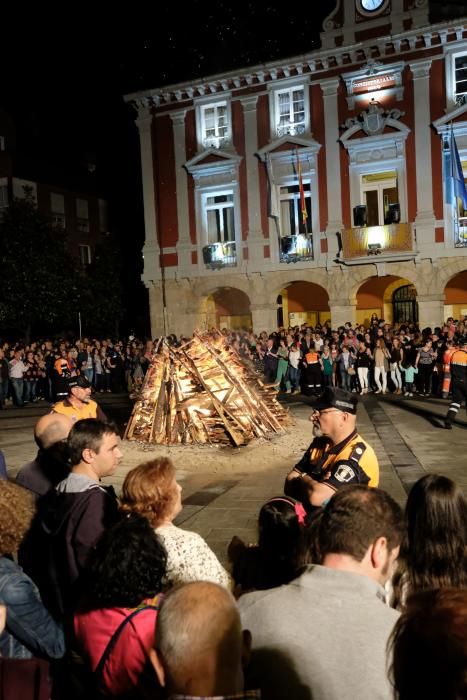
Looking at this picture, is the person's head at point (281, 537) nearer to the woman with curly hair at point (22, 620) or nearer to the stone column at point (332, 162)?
the woman with curly hair at point (22, 620)

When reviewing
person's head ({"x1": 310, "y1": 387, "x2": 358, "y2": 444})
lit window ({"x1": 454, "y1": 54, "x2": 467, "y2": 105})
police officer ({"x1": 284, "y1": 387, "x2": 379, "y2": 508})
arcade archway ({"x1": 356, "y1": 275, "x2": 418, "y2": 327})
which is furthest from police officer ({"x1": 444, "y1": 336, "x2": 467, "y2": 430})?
arcade archway ({"x1": 356, "y1": 275, "x2": 418, "y2": 327})

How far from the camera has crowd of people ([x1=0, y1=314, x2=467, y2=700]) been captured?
177cm

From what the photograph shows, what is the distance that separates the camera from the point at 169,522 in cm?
312

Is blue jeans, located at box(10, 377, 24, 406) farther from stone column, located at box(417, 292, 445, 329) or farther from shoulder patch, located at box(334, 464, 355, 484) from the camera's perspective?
shoulder patch, located at box(334, 464, 355, 484)

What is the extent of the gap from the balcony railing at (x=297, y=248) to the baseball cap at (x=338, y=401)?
68.0 feet

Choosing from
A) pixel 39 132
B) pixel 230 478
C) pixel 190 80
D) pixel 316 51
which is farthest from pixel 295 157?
pixel 39 132

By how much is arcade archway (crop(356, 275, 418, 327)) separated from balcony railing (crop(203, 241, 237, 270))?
19.9 feet

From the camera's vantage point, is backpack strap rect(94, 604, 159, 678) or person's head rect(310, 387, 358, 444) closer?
backpack strap rect(94, 604, 159, 678)

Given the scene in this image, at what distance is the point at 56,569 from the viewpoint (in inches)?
131

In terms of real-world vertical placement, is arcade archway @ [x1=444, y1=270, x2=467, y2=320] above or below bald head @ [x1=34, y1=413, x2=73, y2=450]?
above

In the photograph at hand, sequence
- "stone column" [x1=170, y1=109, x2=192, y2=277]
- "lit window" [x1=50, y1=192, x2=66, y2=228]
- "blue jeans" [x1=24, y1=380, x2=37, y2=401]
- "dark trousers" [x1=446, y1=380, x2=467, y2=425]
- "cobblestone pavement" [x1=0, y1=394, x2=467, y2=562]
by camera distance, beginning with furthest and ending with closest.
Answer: "lit window" [x1=50, y1=192, x2=66, y2=228]
"stone column" [x1=170, y1=109, x2=192, y2=277]
"blue jeans" [x1=24, y1=380, x2=37, y2=401]
"dark trousers" [x1=446, y1=380, x2=467, y2=425]
"cobblestone pavement" [x1=0, y1=394, x2=467, y2=562]

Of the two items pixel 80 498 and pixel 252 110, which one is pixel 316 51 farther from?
pixel 80 498

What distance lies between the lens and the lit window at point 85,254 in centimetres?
3999

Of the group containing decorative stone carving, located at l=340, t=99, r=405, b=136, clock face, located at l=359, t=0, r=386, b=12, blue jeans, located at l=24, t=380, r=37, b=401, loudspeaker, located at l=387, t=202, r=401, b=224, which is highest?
clock face, located at l=359, t=0, r=386, b=12
